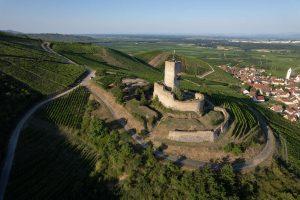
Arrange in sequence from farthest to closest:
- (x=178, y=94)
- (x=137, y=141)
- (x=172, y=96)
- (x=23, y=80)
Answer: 1. (x=23, y=80)
2. (x=178, y=94)
3. (x=172, y=96)
4. (x=137, y=141)

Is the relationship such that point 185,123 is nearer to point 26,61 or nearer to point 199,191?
point 199,191

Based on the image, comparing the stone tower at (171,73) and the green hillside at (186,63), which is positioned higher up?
the stone tower at (171,73)

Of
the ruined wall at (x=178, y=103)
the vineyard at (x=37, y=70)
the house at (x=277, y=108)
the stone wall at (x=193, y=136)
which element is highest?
the vineyard at (x=37, y=70)

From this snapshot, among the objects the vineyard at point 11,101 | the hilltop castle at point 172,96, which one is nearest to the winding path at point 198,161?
the hilltop castle at point 172,96

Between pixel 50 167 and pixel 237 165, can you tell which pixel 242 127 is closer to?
pixel 237 165

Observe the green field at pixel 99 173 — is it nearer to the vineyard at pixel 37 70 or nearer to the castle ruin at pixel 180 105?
the castle ruin at pixel 180 105

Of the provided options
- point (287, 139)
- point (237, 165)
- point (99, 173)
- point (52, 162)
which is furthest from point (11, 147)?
point (287, 139)
